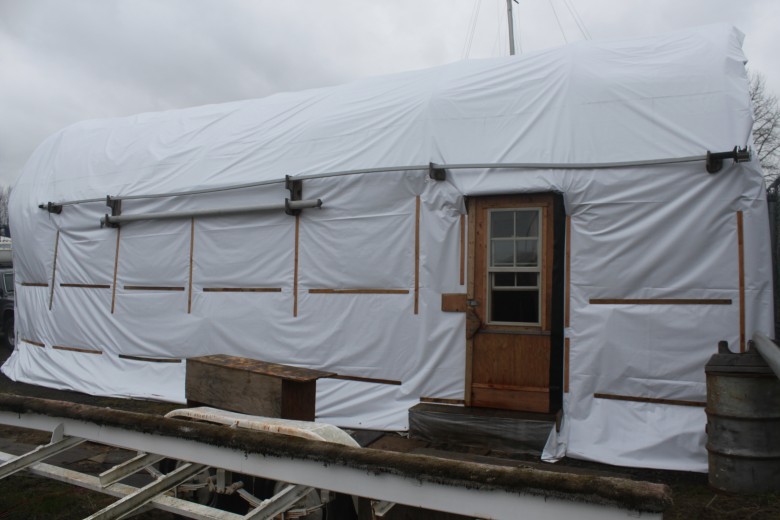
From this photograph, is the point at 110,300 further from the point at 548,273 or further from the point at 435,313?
the point at 548,273

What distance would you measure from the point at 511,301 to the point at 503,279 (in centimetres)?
24

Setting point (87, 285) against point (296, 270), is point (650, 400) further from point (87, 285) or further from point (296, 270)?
point (87, 285)

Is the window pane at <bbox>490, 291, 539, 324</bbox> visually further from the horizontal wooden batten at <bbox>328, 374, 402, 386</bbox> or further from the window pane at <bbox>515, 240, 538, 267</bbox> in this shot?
the horizontal wooden batten at <bbox>328, 374, 402, 386</bbox>

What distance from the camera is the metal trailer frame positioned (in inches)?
79.0

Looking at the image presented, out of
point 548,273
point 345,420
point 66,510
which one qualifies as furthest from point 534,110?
point 66,510

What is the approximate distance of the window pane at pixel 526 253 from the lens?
5.91 meters

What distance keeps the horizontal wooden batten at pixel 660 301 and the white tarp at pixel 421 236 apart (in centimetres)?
5

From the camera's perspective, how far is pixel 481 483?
2.16 metres

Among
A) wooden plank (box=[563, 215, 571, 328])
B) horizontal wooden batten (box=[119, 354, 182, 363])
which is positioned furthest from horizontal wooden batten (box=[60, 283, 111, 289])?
wooden plank (box=[563, 215, 571, 328])

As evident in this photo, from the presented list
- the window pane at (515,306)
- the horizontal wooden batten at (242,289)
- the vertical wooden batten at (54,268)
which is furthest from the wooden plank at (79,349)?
the window pane at (515,306)

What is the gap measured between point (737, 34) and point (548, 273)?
10.3 ft

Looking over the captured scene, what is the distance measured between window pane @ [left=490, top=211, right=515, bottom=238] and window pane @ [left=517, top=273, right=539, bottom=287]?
43cm

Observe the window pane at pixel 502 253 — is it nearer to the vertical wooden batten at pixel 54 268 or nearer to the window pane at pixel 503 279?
the window pane at pixel 503 279

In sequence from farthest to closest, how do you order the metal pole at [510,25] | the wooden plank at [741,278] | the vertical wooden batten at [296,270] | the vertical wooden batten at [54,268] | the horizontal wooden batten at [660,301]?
the metal pole at [510,25] < the vertical wooden batten at [54,268] < the vertical wooden batten at [296,270] < the horizontal wooden batten at [660,301] < the wooden plank at [741,278]
